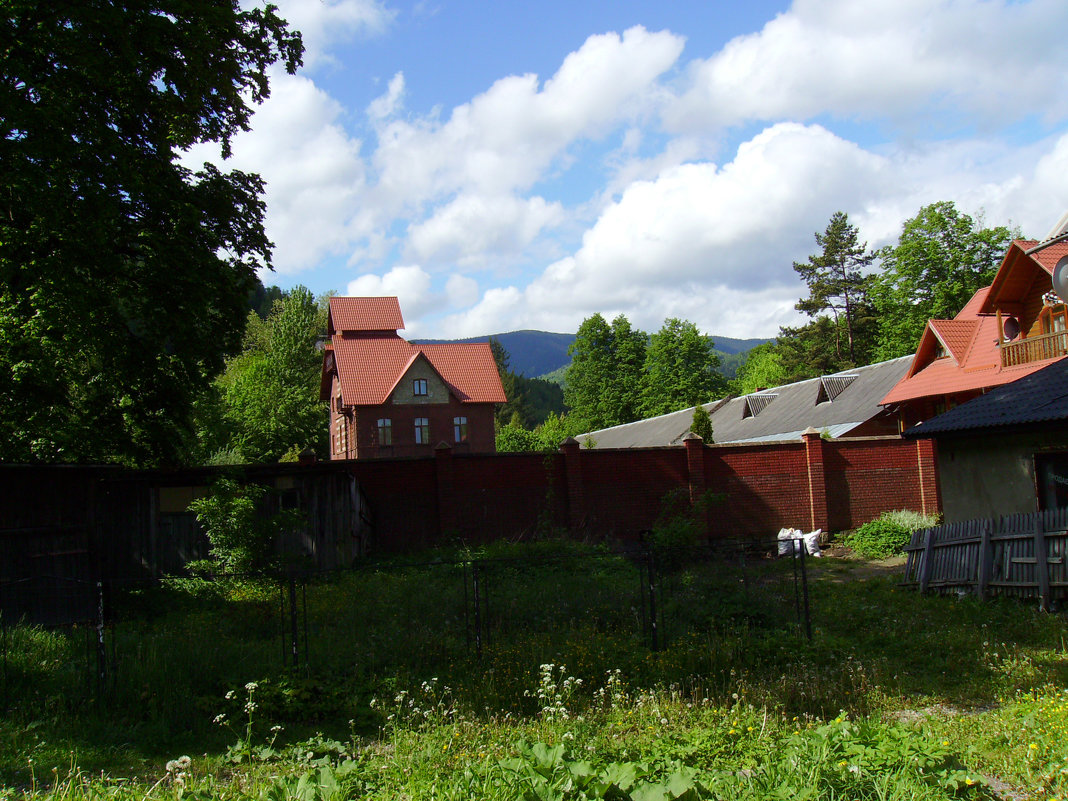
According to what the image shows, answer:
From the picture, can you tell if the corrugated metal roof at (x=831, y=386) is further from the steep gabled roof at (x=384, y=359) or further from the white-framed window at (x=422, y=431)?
the white-framed window at (x=422, y=431)

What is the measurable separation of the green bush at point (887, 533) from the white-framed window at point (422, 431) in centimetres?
2803

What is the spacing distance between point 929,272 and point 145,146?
41.1 metres

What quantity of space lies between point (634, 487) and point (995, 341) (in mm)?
14865

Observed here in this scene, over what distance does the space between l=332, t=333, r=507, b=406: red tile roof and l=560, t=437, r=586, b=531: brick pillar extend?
2578 centimetres

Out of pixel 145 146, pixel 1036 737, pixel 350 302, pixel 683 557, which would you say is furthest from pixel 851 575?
pixel 350 302

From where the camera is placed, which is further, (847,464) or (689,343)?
(689,343)

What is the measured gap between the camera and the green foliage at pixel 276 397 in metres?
40.4

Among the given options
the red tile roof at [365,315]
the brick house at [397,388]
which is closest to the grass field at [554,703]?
the brick house at [397,388]

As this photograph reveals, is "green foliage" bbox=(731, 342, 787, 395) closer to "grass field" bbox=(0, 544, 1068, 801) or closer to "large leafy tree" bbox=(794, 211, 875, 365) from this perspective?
"large leafy tree" bbox=(794, 211, 875, 365)

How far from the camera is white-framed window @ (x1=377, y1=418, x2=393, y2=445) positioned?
44.1 metres

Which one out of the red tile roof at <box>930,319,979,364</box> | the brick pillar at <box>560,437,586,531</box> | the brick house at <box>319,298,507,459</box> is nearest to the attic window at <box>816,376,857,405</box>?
the red tile roof at <box>930,319,979,364</box>

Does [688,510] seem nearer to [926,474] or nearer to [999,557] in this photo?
[926,474]

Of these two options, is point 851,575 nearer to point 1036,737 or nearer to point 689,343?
point 1036,737

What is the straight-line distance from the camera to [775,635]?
9148 mm
